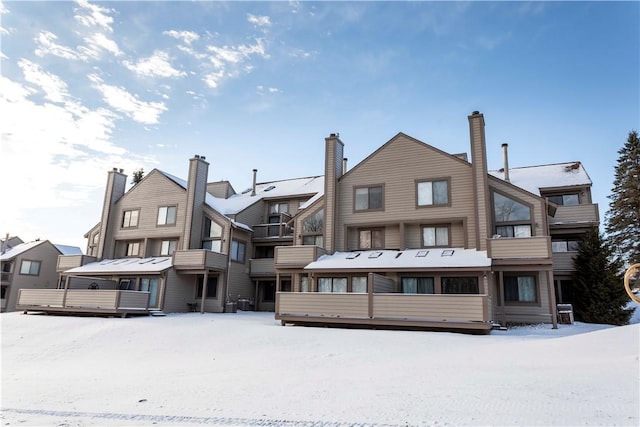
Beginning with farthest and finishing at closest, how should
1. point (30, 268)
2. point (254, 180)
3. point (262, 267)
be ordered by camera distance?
point (30, 268) → point (254, 180) → point (262, 267)

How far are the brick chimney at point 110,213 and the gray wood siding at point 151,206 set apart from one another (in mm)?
194

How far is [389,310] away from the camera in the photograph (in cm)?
1622

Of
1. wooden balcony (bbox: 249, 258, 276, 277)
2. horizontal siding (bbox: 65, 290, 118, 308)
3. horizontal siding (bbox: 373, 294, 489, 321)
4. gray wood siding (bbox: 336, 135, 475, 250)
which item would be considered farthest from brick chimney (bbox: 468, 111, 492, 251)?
horizontal siding (bbox: 65, 290, 118, 308)

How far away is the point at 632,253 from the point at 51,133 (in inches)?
1313

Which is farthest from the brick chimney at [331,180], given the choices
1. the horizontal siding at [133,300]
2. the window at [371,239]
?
the horizontal siding at [133,300]

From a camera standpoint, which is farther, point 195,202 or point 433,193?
point 195,202

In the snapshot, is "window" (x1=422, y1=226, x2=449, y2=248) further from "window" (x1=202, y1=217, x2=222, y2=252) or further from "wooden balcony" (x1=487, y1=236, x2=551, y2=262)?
"window" (x1=202, y1=217, x2=222, y2=252)

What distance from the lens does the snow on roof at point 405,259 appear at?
18188mm

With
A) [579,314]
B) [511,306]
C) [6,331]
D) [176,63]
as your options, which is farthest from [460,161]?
[6,331]

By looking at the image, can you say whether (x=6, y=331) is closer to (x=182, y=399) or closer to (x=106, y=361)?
(x=106, y=361)

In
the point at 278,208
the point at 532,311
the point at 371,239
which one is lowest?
the point at 532,311

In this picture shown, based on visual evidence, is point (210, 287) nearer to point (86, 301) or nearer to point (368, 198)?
point (86, 301)

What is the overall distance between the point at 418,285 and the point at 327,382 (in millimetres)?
13396

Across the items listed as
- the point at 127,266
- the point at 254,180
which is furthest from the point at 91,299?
the point at 254,180
